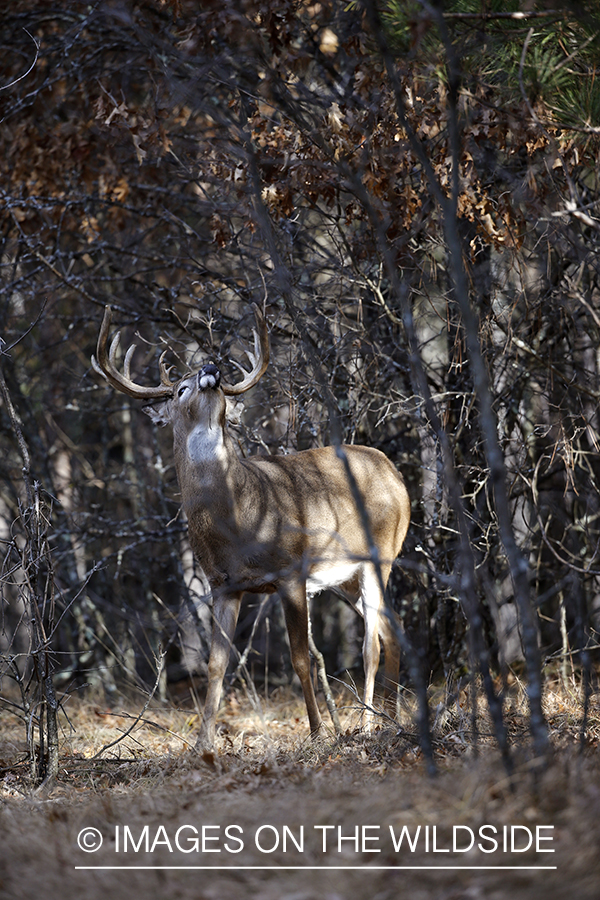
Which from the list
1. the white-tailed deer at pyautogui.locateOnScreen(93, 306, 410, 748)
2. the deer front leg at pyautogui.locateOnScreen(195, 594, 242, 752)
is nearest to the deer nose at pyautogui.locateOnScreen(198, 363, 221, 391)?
the white-tailed deer at pyautogui.locateOnScreen(93, 306, 410, 748)

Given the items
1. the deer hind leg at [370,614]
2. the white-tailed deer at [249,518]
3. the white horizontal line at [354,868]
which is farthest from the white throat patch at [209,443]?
the white horizontal line at [354,868]

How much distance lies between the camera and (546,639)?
986 cm

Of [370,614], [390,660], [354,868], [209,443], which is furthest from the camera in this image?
[390,660]

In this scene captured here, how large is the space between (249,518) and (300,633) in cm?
83

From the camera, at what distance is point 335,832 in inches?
130

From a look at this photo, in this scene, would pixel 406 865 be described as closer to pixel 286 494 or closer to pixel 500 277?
pixel 286 494

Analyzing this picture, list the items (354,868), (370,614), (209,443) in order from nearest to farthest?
(354,868), (209,443), (370,614)

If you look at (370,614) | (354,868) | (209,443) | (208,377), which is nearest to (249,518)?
(209,443)

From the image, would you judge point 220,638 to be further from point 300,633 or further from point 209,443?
point 209,443

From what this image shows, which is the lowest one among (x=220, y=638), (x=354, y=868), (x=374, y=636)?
(x=374, y=636)

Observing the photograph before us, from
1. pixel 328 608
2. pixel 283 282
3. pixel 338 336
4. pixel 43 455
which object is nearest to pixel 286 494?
pixel 338 336

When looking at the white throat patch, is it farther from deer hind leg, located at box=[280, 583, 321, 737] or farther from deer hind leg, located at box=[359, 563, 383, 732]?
deer hind leg, located at box=[359, 563, 383, 732]

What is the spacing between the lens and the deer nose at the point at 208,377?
17.8 ft

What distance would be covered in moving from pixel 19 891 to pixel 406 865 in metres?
1.40
